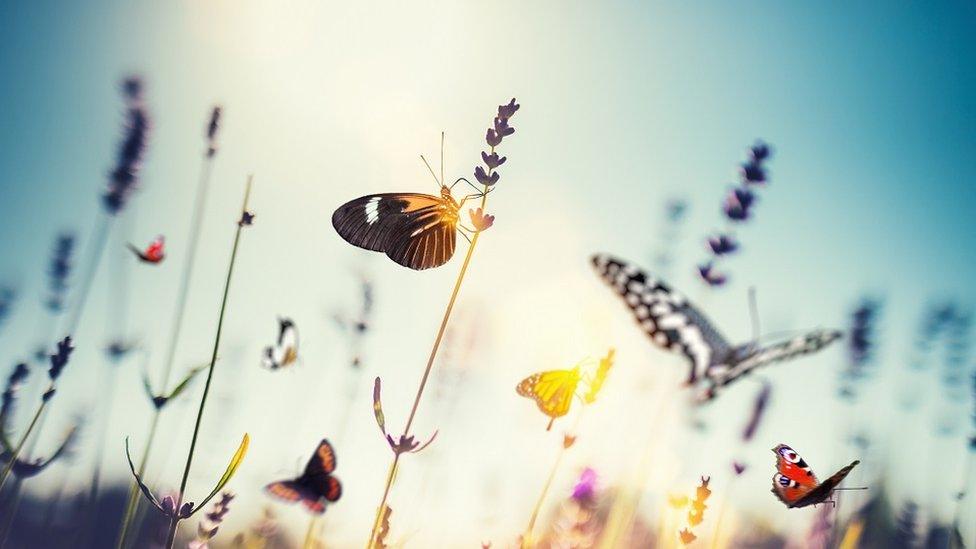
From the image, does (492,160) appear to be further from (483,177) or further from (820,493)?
(820,493)

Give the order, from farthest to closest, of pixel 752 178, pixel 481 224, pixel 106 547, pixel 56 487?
pixel 106 547
pixel 752 178
pixel 56 487
pixel 481 224

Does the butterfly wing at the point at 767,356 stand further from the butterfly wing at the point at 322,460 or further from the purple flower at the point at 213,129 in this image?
the purple flower at the point at 213,129

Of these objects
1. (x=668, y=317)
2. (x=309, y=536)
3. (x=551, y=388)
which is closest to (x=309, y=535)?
(x=309, y=536)

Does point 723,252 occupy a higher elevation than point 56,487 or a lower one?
higher

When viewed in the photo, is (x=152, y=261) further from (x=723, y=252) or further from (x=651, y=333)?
(x=723, y=252)

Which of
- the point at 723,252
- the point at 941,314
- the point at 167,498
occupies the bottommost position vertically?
the point at 167,498

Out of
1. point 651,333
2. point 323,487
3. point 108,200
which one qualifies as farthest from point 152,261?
point 651,333
